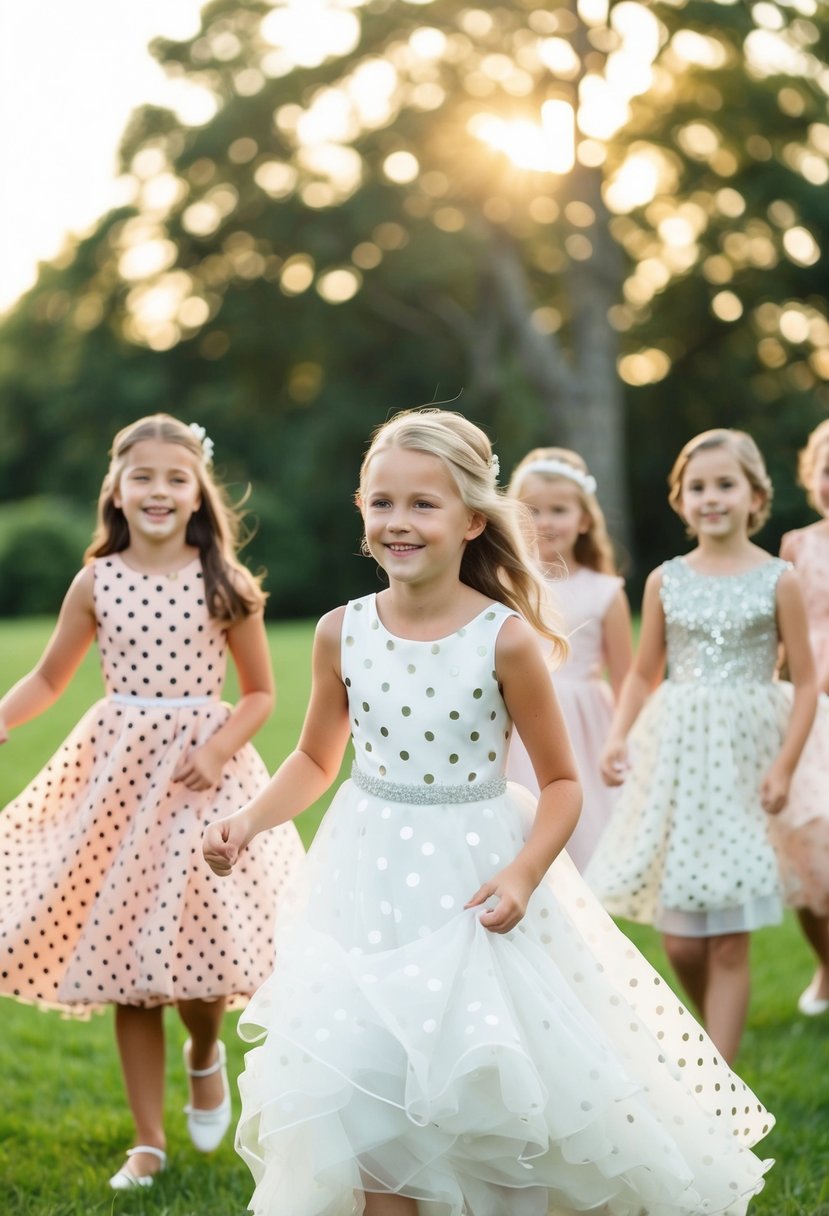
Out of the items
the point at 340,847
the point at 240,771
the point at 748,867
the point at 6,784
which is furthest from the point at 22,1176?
the point at 6,784

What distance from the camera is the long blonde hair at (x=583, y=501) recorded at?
18.7ft

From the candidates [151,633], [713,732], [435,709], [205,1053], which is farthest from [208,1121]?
[713,732]

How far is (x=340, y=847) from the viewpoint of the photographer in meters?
3.30

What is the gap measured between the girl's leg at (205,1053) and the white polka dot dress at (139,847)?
210 mm

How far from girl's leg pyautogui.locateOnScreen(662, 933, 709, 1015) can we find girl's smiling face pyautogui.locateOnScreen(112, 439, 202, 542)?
82.5 inches

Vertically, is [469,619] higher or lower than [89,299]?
lower

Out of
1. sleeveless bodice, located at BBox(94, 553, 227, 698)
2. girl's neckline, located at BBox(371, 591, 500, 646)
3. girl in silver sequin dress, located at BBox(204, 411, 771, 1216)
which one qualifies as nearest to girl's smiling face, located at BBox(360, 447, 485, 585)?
girl in silver sequin dress, located at BBox(204, 411, 771, 1216)

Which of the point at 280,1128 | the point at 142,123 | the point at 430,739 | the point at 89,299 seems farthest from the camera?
the point at 89,299

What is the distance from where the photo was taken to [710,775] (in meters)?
4.93

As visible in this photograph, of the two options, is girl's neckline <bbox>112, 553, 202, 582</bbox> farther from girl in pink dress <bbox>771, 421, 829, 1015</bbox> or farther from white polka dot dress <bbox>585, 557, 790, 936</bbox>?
girl in pink dress <bbox>771, 421, 829, 1015</bbox>

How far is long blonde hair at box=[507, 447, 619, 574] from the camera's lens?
569 cm

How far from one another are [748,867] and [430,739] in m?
1.91

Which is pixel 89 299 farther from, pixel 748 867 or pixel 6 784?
pixel 748 867

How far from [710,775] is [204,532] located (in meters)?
1.82
